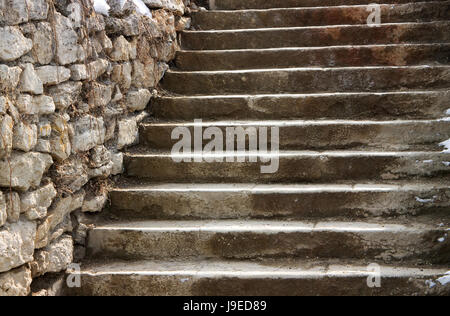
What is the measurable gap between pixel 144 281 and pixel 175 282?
159 mm

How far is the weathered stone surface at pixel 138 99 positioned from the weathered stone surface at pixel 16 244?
1.29 m

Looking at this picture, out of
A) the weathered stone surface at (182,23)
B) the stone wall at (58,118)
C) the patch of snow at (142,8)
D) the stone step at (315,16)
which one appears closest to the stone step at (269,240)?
the stone wall at (58,118)

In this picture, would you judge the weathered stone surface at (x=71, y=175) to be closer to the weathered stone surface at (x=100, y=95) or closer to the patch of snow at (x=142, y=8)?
the weathered stone surface at (x=100, y=95)

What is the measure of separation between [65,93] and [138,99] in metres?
0.93

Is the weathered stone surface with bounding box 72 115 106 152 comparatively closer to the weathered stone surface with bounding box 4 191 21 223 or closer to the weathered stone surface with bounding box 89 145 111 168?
the weathered stone surface with bounding box 89 145 111 168

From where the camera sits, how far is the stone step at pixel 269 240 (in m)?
2.82

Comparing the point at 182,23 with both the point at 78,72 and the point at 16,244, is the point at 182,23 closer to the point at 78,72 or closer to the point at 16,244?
the point at 78,72

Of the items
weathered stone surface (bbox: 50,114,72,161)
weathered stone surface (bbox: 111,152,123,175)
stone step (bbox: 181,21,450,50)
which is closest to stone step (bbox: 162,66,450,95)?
stone step (bbox: 181,21,450,50)

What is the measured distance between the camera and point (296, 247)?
9.56 feet

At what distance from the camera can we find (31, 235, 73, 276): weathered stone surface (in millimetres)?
2576

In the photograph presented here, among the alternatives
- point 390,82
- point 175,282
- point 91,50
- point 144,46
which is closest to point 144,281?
point 175,282

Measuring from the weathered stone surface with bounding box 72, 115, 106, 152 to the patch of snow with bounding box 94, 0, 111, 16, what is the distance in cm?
64

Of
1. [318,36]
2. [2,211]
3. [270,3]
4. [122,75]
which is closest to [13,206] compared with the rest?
[2,211]
